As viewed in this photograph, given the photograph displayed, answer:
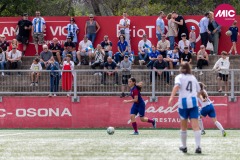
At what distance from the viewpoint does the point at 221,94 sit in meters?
31.0

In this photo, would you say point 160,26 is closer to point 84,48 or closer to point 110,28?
point 110,28

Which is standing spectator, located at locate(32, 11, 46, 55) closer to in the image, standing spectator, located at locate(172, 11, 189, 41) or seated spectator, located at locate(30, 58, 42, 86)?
seated spectator, located at locate(30, 58, 42, 86)

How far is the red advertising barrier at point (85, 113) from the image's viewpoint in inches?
1229

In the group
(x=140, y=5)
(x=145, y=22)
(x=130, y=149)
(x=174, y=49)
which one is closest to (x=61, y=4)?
(x=140, y=5)

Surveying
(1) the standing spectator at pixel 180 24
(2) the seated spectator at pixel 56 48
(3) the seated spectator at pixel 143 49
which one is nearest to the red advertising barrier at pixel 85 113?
(3) the seated spectator at pixel 143 49

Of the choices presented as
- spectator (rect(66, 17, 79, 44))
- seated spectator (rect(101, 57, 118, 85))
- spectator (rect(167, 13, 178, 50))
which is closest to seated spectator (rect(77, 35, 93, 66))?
spectator (rect(66, 17, 79, 44))

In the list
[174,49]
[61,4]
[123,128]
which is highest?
[61,4]

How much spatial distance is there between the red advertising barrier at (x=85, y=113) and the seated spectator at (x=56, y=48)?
10.7ft

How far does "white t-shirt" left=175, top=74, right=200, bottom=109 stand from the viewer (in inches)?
667

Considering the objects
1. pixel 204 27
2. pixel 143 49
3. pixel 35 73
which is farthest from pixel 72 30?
pixel 204 27

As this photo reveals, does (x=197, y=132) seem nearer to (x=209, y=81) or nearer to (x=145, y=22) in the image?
(x=209, y=81)

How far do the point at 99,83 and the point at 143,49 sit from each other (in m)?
3.67

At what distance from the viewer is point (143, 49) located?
3406cm

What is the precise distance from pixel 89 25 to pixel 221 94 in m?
7.69
